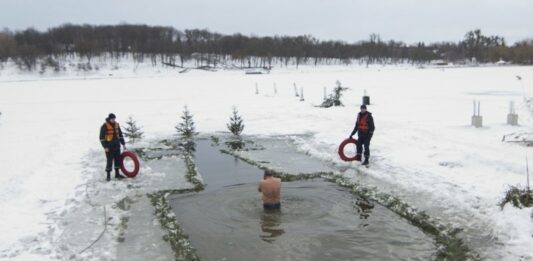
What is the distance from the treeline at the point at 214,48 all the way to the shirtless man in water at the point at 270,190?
10457cm

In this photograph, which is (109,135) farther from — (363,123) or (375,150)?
(375,150)

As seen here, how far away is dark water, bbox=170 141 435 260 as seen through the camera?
7.78 metres

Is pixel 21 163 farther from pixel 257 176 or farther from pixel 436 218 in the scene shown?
pixel 436 218

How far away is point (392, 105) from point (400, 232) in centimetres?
2065

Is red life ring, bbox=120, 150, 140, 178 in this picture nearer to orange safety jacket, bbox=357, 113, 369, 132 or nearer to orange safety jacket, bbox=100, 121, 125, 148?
orange safety jacket, bbox=100, 121, 125, 148

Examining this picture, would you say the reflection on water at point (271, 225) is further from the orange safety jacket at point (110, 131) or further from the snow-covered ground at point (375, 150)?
the orange safety jacket at point (110, 131)

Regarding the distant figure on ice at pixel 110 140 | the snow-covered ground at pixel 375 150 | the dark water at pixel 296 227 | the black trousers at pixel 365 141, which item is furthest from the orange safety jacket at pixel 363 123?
the distant figure on ice at pixel 110 140

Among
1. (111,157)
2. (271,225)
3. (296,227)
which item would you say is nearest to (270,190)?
(271,225)

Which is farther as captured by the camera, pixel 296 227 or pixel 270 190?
pixel 270 190

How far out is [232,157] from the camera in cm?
1545

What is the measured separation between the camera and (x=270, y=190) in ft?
31.2

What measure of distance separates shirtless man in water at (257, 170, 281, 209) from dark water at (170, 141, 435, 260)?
0.55 ft

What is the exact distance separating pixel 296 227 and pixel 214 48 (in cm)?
13182

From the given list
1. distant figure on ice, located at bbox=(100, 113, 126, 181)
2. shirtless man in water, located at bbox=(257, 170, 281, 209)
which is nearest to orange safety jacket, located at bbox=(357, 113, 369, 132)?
shirtless man in water, located at bbox=(257, 170, 281, 209)
